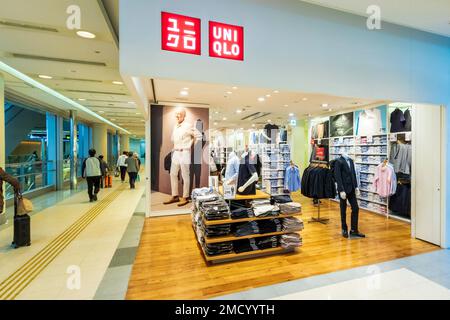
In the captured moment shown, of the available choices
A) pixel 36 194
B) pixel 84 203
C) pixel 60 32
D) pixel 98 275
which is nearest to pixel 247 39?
pixel 60 32

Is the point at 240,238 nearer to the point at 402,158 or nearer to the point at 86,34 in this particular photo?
the point at 86,34

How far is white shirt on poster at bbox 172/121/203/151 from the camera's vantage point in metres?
5.92

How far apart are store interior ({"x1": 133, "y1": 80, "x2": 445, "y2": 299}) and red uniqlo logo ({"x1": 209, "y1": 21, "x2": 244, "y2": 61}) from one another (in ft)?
5.80


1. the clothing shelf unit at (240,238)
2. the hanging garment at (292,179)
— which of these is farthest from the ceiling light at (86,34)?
the hanging garment at (292,179)

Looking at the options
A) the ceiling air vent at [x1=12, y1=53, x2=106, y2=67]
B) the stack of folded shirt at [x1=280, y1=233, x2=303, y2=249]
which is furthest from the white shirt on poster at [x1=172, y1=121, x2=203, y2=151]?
the stack of folded shirt at [x1=280, y1=233, x2=303, y2=249]

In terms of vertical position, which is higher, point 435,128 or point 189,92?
point 189,92

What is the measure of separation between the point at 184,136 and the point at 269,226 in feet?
11.4

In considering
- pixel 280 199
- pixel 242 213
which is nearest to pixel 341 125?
pixel 280 199

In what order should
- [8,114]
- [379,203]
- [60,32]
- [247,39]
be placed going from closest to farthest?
[247,39], [60,32], [379,203], [8,114]

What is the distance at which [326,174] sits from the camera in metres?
5.10

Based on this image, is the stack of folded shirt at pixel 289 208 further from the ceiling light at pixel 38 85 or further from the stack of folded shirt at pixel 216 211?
the ceiling light at pixel 38 85

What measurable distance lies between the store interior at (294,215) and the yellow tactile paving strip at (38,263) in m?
1.28

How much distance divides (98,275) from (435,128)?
575cm

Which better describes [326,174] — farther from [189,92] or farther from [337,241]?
[189,92]
